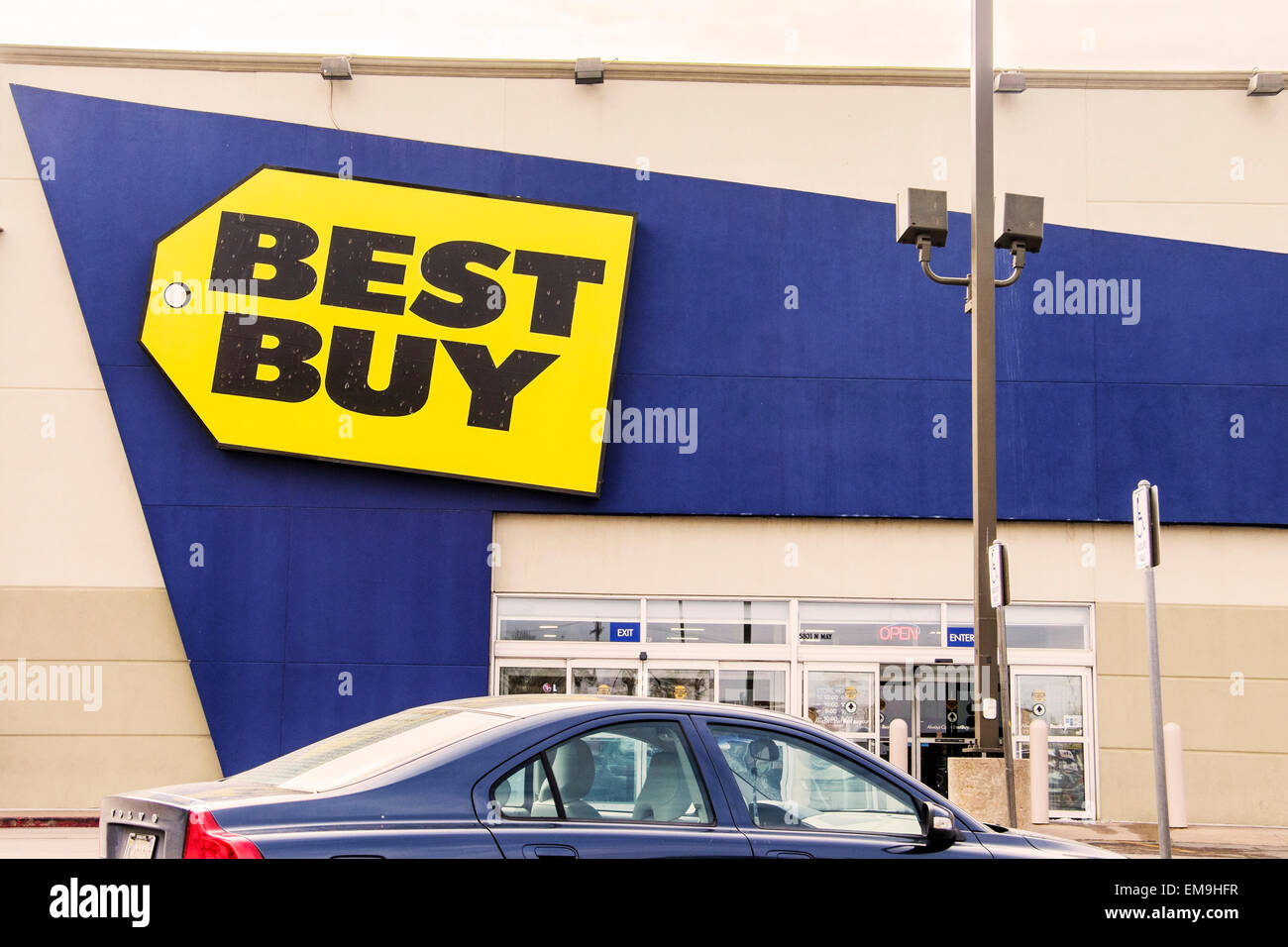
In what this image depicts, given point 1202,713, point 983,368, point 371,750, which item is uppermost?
point 983,368

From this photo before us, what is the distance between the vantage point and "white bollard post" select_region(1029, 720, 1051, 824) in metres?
Answer: 15.0

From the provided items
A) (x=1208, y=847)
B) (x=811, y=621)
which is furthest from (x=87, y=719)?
(x=1208, y=847)

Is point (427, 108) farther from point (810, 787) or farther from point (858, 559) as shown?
point (810, 787)

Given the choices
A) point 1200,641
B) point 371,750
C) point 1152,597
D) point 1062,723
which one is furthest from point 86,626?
point 1200,641

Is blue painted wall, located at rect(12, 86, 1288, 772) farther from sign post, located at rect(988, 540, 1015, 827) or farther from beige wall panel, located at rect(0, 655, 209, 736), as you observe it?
sign post, located at rect(988, 540, 1015, 827)

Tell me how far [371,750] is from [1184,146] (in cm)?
1683

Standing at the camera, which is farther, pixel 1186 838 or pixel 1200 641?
pixel 1200 641

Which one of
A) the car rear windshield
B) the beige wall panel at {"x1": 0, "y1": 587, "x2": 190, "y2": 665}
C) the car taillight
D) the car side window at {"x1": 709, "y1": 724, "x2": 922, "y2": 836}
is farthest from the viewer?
the beige wall panel at {"x1": 0, "y1": 587, "x2": 190, "y2": 665}

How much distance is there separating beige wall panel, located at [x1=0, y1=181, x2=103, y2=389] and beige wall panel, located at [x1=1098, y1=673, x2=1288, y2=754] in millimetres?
14592

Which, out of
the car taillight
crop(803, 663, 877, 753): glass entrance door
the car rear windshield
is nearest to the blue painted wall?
crop(803, 663, 877, 753): glass entrance door

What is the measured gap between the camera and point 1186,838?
50.3 ft

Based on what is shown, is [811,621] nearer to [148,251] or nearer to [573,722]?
[148,251]

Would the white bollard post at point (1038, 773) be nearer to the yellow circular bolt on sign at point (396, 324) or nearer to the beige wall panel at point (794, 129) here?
the yellow circular bolt on sign at point (396, 324)

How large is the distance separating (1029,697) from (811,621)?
10.3 feet
